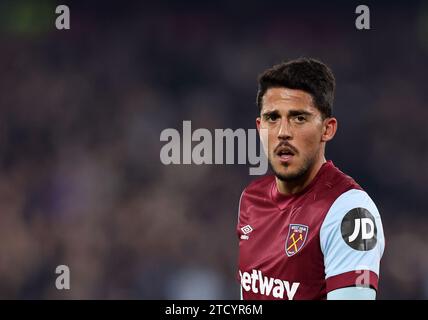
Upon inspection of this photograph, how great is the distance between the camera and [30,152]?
23.7ft

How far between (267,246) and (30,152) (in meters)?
4.54

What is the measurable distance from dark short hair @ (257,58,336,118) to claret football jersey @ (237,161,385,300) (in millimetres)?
307

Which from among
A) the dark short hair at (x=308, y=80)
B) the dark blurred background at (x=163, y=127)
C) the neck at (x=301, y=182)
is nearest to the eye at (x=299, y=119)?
the dark short hair at (x=308, y=80)

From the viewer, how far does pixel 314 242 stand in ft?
9.73

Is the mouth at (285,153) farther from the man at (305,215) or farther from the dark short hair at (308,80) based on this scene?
the dark short hair at (308,80)

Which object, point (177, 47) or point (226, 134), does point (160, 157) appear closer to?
point (226, 134)

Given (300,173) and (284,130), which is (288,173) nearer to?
(300,173)

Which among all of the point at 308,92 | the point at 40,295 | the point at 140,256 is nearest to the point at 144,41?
the point at 140,256

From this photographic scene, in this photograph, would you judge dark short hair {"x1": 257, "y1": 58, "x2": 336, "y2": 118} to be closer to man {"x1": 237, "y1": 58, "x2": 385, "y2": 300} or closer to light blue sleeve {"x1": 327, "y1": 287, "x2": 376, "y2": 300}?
man {"x1": 237, "y1": 58, "x2": 385, "y2": 300}

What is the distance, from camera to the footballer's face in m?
3.17

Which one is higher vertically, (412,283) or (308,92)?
(308,92)

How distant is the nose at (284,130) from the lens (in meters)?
3.16

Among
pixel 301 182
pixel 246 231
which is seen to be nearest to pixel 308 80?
pixel 301 182
